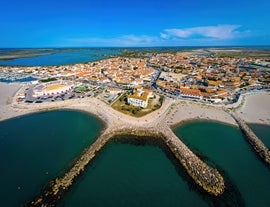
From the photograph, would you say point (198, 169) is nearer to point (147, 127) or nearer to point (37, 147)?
point (147, 127)

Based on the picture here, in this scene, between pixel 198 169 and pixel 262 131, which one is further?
pixel 262 131

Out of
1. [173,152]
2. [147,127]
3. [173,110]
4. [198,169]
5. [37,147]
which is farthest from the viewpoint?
[173,110]

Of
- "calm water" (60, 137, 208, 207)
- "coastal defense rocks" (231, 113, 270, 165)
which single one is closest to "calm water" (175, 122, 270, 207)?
"coastal defense rocks" (231, 113, 270, 165)

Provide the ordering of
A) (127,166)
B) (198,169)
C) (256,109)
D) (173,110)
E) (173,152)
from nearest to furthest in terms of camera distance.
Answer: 1. (198,169)
2. (127,166)
3. (173,152)
4. (173,110)
5. (256,109)

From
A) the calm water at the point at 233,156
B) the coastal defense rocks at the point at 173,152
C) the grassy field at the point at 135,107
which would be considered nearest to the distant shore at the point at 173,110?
the grassy field at the point at 135,107

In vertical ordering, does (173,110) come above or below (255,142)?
below

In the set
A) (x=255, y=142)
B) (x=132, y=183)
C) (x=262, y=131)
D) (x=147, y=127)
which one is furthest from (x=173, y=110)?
(x=132, y=183)

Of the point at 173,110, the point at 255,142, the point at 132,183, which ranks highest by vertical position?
the point at 255,142

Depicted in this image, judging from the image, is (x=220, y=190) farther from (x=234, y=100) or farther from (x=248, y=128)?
(x=234, y=100)
